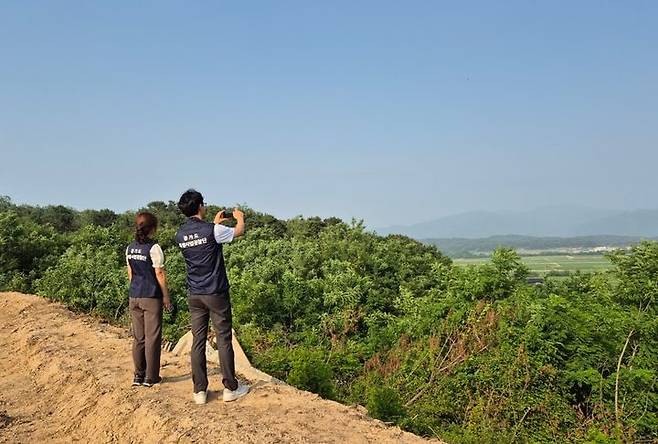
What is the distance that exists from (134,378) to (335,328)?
5.97 m

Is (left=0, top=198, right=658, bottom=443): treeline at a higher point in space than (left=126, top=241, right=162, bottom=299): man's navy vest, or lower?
lower

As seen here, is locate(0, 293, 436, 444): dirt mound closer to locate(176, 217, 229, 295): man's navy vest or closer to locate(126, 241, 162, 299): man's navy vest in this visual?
locate(126, 241, 162, 299): man's navy vest

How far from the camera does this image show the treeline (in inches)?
292

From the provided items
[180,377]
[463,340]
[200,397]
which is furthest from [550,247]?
[200,397]

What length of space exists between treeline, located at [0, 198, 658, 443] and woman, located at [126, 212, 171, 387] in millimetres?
2017

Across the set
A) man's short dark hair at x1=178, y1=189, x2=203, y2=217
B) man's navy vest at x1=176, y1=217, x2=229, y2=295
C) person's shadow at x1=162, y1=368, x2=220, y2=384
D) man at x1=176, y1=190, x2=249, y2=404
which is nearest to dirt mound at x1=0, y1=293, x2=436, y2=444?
person's shadow at x1=162, y1=368, x2=220, y2=384

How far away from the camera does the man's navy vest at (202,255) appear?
5223 mm

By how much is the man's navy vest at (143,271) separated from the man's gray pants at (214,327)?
709 mm

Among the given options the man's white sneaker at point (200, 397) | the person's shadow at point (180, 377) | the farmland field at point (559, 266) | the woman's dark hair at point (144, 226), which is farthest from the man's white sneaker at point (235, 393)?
the farmland field at point (559, 266)

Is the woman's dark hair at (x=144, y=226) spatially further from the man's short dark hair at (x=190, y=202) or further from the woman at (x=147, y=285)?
the man's short dark hair at (x=190, y=202)

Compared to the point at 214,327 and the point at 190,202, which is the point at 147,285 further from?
the point at 190,202

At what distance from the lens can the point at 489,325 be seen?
890 centimetres

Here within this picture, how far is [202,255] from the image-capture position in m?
5.26

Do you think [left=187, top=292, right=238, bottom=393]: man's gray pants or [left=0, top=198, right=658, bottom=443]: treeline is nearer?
[left=187, top=292, right=238, bottom=393]: man's gray pants
